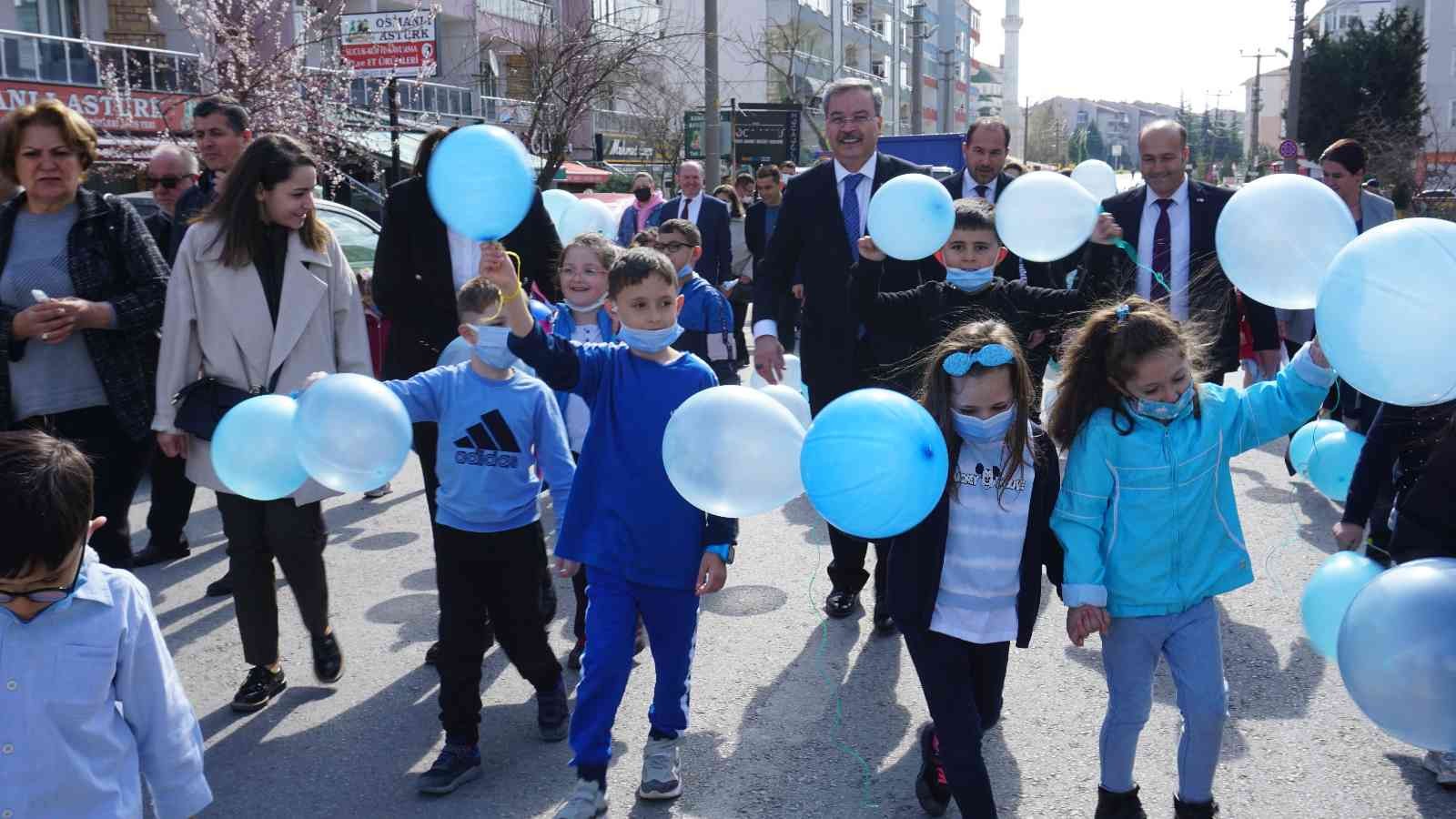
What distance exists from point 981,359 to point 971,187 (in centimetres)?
361

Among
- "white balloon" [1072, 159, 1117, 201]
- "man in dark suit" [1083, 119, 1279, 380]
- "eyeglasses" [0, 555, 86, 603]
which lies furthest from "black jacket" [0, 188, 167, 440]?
"white balloon" [1072, 159, 1117, 201]

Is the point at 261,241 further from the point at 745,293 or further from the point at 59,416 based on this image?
the point at 745,293

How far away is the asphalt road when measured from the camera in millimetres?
3631

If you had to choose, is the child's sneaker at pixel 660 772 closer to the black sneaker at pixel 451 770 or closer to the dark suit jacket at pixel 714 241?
the black sneaker at pixel 451 770

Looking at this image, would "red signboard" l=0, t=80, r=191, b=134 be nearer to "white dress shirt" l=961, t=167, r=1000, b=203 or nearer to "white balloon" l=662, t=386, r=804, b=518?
"white dress shirt" l=961, t=167, r=1000, b=203

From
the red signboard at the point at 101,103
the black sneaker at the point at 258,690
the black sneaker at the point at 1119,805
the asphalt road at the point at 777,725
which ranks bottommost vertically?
the asphalt road at the point at 777,725

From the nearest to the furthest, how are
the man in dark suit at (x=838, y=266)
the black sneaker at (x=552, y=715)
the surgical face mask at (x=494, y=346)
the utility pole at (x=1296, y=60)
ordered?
the surgical face mask at (x=494, y=346) < the black sneaker at (x=552, y=715) < the man in dark suit at (x=838, y=266) < the utility pole at (x=1296, y=60)

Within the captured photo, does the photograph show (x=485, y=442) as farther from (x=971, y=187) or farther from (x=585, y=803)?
(x=971, y=187)

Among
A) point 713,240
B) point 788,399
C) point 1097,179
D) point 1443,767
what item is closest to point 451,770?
point 788,399

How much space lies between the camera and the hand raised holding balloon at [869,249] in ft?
14.5

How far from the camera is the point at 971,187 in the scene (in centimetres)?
649

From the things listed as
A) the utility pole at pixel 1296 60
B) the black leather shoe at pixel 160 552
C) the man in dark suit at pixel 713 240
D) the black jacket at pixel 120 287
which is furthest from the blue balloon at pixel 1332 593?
the utility pole at pixel 1296 60

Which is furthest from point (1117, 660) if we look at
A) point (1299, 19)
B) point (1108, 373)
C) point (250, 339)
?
point (1299, 19)

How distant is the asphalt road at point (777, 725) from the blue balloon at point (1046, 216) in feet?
5.46
